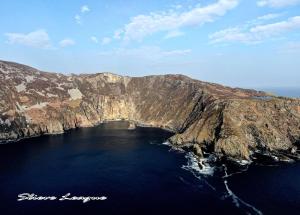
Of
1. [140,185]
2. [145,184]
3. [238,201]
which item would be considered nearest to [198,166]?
[145,184]

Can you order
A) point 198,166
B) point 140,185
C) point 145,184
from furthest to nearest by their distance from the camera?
1. point 198,166
2. point 145,184
3. point 140,185

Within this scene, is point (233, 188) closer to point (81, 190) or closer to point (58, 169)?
point (81, 190)

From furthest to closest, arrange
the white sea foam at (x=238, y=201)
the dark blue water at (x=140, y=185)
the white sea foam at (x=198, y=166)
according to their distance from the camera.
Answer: the white sea foam at (x=198, y=166) < the dark blue water at (x=140, y=185) < the white sea foam at (x=238, y=201)

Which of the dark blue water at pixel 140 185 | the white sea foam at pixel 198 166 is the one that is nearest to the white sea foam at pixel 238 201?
the dark blue water at pixel 140 185

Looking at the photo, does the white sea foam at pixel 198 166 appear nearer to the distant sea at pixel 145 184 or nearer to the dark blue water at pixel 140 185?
the distant sea at pixel 145 184

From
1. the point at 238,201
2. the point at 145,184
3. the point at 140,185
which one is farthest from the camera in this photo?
the point at 145,184

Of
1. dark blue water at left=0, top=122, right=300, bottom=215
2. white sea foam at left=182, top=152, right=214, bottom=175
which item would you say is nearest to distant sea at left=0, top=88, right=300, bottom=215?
dark blue water at left=0, top=122, right=300, bottom=215

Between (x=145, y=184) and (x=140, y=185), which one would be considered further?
(x=145, y=184)

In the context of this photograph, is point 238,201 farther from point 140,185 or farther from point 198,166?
point 198,166

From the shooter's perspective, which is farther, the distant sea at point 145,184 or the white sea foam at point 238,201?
the distant sea at point 145,184
